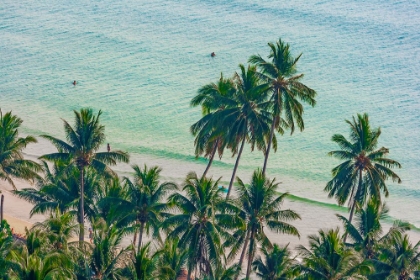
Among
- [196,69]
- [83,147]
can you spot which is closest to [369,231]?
[83,147]

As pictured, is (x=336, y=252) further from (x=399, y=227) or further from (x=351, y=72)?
(x=351, y=72)

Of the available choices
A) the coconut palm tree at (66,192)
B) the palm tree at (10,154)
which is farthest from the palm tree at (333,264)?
the palm tree at (10,154)

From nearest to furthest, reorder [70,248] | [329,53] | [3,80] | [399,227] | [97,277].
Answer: [97,277] → [70,248] → [399,227] → [3,80] → [329,53]

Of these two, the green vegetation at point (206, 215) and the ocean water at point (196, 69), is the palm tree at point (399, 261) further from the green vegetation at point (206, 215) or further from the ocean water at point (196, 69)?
the ocean water at point (196, 69)

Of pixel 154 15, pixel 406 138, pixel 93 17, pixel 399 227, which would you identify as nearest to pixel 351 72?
pixel 406 138

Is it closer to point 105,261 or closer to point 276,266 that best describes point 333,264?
point 276,266

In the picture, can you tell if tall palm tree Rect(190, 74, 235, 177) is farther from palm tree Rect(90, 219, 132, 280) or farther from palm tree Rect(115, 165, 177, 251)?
palm tree Rect(90, 219, 132, 280)

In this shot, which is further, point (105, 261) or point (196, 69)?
point (196, 69)

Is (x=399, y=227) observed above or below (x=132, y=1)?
below
